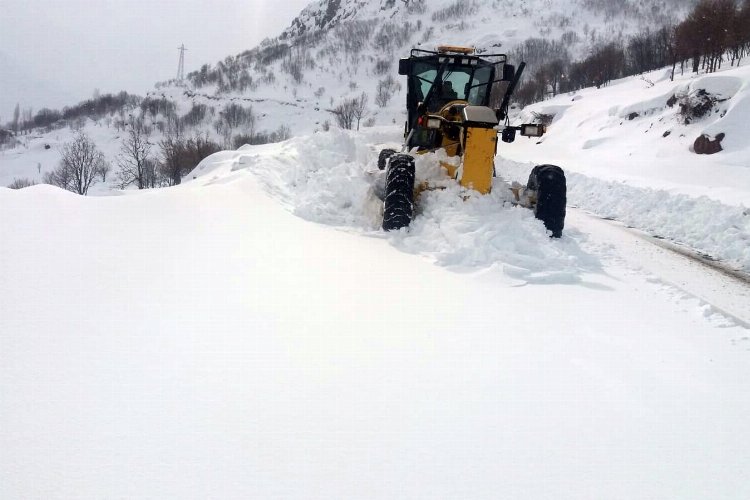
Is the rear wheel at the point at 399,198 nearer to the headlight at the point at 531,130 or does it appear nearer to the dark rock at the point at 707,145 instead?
the headlight at the point at 531,130

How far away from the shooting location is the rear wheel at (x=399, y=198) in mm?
5484

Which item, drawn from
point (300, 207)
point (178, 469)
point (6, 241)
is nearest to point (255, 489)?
point (178, 469)

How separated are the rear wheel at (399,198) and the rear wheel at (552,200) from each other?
5.23 ft

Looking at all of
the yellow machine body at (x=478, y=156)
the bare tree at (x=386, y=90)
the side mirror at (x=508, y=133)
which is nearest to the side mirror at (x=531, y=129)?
the side mirror at (x=508, y=133)

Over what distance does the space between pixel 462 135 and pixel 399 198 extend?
1376 millimetres

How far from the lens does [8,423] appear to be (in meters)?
1.66

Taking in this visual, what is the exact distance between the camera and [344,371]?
2.33 metres

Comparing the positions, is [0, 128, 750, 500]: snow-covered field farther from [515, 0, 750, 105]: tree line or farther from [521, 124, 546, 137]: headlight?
[515, 0, 750, 105]: tree line

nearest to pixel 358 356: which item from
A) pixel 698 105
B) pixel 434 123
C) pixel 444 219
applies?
pixel 444 219

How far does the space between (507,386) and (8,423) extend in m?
2.17

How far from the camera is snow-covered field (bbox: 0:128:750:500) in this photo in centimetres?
165

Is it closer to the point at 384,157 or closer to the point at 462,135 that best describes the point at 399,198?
the point at 462,135

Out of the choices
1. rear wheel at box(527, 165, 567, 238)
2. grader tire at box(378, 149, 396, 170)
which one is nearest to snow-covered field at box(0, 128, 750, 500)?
rear wheel at box(527, 165, 567, 238)

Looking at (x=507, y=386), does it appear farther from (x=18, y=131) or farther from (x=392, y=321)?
(x=18, y=131)
